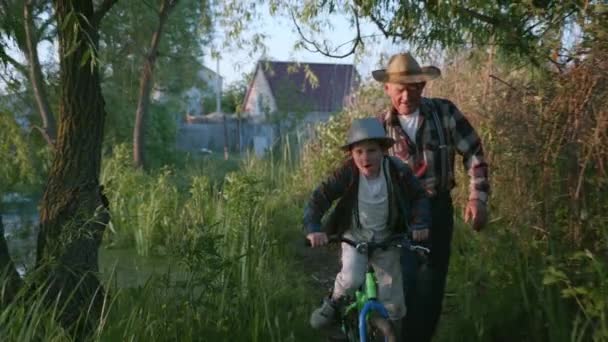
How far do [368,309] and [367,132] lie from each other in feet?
2.83

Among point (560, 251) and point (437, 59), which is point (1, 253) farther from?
point (437, 59)

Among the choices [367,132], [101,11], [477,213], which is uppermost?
[101,11]

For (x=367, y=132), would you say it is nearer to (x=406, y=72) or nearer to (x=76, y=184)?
(x=406, y=72)

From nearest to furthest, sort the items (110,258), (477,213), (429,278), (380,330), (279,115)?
(380,330) → (477,213) → (429,278) → (110,258) → (279,115)

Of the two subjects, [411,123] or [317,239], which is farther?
[411,123]

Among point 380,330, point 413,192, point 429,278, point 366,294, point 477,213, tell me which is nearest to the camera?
point 380,330

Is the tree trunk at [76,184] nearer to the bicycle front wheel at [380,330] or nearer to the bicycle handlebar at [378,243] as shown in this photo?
the bicycle handlebar at [378,243]

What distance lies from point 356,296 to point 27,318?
5.20ft

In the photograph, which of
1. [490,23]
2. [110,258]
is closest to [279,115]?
[110,258]

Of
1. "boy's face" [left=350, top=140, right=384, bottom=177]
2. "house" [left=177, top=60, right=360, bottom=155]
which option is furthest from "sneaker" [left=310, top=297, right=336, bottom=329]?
"house" [left=177, top=60, right=360, bottom=155]

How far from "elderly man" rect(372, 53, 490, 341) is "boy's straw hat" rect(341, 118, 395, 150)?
47cm

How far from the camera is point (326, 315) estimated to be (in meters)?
4.27

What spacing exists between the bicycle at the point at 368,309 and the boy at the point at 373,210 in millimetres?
59

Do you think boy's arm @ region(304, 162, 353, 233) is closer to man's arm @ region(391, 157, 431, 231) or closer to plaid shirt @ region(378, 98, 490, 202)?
man's arm @ region(391, 157, 431, 231)
